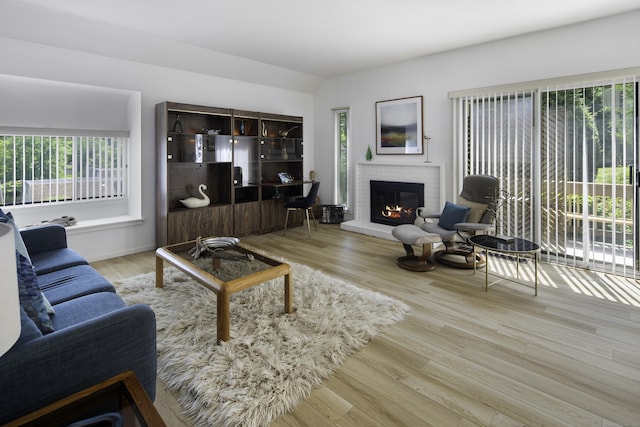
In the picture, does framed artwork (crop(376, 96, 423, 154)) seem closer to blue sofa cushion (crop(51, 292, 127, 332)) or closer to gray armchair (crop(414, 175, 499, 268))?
gray armchair (crop(414, 175, 499, 268))

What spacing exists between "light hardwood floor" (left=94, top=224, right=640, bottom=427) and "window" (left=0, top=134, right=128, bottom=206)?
167cm

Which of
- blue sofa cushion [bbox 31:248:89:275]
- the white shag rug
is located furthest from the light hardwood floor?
blue sofa cushion [bbox 31:248:89:275]

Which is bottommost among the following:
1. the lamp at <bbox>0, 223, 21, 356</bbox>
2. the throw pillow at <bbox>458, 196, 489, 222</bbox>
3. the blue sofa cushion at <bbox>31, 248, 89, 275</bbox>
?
the blue sofa cushion at <bbox>31, 248, 89, 275</bbox>

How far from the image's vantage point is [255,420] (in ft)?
5.62

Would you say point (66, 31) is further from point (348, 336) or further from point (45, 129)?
point (348, 336)

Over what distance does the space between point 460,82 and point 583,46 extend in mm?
1392

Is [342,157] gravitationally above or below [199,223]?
above

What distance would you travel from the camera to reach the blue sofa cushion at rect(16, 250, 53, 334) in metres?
1.47

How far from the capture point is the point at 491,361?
2.25 m

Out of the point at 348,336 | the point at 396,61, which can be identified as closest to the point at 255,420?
the point at 348,336

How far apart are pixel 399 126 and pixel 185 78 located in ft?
10.8

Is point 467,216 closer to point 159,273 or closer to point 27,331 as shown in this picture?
point 159,273

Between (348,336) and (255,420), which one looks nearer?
(255,420)

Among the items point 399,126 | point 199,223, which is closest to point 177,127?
point 199,223
